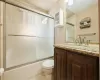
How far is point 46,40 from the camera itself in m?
2.60

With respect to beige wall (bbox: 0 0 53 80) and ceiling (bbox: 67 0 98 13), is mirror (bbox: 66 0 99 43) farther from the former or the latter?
beige wall (bbox: 0 0 53 80)

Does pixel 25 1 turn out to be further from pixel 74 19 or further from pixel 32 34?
pixel 74 19

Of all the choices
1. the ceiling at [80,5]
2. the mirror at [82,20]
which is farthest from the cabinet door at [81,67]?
the ceiling at [80,5]

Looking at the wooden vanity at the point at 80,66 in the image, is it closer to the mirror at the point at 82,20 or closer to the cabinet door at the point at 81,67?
the cabinet door at the point at 81,67

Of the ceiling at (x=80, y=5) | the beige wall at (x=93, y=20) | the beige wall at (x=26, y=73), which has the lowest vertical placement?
the beige wall at (x=26, y=73)

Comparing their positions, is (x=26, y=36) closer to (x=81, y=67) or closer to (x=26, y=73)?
(x=26, y=73)

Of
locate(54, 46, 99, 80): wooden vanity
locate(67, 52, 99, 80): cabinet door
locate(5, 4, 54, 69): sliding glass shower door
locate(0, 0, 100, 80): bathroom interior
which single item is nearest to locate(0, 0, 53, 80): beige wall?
locate(0, 0, 100, 80): bathroom interior

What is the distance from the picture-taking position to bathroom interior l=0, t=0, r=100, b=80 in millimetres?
1163

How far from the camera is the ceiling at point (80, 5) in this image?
152 cm

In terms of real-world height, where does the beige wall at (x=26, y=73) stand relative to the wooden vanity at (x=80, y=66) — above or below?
below

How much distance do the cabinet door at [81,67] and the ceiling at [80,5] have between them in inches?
Answer: 40.0

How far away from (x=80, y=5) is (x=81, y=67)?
51.7 inches

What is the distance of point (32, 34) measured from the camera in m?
2.21

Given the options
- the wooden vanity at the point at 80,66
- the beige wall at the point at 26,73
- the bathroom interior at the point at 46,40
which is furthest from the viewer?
the beige wall at the point at 26,73
